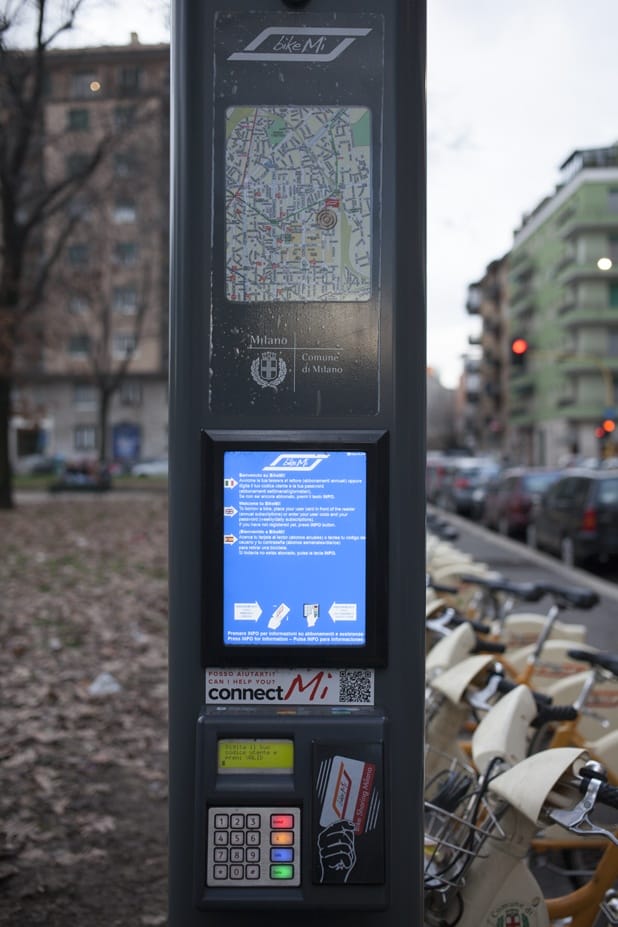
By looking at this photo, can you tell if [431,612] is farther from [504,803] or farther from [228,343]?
[228,343]

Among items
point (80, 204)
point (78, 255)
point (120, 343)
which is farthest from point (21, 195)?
point (120, 343)

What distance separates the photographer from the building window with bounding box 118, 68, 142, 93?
1872 cm

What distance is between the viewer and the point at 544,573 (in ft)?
51.0

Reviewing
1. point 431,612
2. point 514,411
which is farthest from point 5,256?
point 514,411

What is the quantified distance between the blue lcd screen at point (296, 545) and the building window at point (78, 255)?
27.6 metres

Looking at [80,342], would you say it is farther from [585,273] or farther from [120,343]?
[585,273]

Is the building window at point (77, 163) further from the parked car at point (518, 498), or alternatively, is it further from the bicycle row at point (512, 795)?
the bicycle row at point (512, 795)

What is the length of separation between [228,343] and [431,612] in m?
2.98

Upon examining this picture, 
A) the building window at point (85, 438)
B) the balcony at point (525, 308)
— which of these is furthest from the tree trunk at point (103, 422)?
the building window at point (85, 438)

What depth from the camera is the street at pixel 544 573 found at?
1032cm

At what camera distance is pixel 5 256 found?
75.0 feet

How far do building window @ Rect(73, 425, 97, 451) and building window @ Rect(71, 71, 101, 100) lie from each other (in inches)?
1840

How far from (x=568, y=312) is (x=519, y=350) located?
1346mm

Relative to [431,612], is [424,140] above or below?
above
